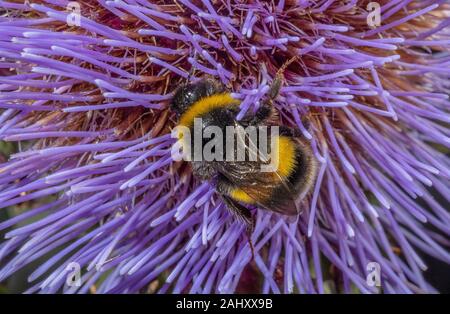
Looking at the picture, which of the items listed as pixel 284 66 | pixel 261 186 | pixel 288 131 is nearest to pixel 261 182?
pixel 261 186

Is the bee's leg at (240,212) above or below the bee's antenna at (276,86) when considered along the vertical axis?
below

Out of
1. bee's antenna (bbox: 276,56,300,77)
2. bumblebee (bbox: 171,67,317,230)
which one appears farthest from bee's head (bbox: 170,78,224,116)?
bee's antenna (bbox: 276,56,300,77)

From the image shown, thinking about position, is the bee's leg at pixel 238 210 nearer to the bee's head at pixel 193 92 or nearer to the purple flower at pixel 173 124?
the purple flower at pixel 173 124

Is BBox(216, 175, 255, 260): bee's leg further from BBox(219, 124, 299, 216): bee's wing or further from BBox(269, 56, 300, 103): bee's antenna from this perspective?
BBox(269, 56, 300, 103): bee's antenna

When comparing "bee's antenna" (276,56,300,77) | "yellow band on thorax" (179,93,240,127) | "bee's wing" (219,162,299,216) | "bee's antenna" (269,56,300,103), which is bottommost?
"bee's wing" (219,162,299,216)

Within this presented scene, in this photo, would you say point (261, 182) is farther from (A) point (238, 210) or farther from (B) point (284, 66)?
(B) point (284, 66)

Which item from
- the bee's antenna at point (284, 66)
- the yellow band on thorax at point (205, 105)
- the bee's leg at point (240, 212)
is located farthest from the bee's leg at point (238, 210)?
the bee's antenna at point (284, 66)

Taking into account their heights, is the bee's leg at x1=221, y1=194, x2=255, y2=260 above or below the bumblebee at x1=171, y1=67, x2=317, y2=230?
below
